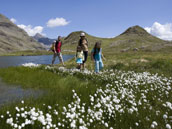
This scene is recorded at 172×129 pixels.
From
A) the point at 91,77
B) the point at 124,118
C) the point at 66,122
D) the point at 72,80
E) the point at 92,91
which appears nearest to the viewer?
the point at 66,122

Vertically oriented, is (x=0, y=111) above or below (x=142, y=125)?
above

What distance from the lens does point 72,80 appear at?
9391 mm

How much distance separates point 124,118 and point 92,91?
7.08ft

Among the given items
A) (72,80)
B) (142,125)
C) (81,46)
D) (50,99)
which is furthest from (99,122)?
(81,46)

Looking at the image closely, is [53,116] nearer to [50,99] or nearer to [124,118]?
[50,99]

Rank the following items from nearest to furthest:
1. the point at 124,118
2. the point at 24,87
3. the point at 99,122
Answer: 1. the point at 99,122
2. the point at 124,118
3. the point at 24,87

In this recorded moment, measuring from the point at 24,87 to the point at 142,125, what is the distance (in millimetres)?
6616

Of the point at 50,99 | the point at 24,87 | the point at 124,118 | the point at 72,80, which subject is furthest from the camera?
the point at 72,80

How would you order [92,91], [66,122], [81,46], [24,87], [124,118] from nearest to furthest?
1. [66,122]
2. [124,118]
3. [92,91]
4. [24,87]
5. [81,46]

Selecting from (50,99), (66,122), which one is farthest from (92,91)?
(66,122)

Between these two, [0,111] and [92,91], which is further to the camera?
[92,91]

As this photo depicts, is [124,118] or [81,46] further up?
[81,46]

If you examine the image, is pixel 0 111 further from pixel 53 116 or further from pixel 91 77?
pixel 91 77

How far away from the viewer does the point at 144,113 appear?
16.5 feet
